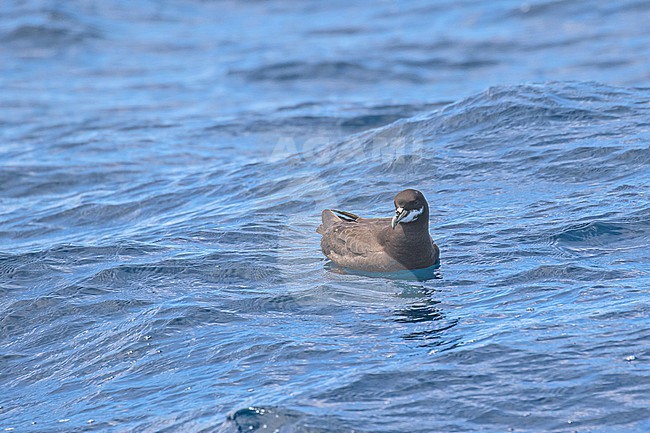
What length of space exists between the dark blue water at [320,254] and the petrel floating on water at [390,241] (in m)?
0.21

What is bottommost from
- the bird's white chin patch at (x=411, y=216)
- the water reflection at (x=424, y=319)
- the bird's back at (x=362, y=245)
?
the water reflection at (x=424, y=319)

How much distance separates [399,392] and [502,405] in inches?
30.5

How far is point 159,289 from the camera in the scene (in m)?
9.95

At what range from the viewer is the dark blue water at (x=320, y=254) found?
23.3ft

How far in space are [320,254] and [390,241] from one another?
1.22m

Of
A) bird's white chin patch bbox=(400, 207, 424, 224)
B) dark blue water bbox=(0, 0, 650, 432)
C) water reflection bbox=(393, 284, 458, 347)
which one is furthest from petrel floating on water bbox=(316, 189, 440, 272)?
water reflection bbox=(393, 284, 458, 347)

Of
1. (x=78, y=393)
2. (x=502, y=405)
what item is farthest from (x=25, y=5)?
(x=502, y=405)

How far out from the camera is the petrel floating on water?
948 cm

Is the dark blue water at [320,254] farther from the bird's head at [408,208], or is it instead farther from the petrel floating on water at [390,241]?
the bird's head at [408,208]

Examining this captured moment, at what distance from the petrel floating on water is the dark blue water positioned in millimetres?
210

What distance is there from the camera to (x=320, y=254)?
34.9 feet

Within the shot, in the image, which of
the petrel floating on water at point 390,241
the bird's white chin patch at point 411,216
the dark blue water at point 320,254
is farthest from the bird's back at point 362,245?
the bird's white chin patch at point 411,216

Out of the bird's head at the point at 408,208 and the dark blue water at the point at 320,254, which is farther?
the bird's head at the point at 408,208

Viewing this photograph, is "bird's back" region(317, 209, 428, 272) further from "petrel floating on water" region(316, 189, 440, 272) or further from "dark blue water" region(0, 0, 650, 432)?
"dark blue water" region(0, 0, 650, 432)
